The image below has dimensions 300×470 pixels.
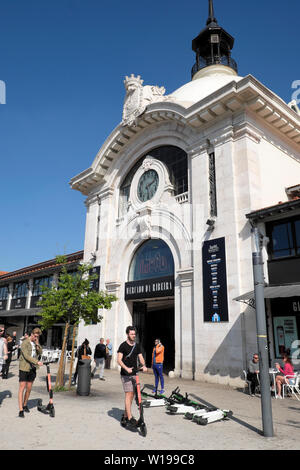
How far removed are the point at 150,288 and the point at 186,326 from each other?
3.17m

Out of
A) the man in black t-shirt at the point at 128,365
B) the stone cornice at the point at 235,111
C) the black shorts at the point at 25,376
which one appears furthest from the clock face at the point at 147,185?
the man in black t-shirt at the point at 128,365

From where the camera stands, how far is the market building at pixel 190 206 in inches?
555

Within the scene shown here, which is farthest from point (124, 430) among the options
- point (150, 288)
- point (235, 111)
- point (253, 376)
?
point (235, 111)

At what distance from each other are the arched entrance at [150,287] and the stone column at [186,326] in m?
0.95

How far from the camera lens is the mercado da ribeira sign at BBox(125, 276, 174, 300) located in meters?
16.9

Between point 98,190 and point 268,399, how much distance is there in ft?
63.6

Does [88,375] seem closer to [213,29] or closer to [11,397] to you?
[11,397]

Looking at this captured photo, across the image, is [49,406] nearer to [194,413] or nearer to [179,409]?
[179,409]

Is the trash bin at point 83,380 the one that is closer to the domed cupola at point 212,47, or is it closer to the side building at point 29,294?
the side building at point 29,294

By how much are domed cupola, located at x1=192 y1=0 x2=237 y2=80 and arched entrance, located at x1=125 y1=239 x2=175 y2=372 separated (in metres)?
13.9

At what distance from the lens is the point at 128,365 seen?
21.8 ft

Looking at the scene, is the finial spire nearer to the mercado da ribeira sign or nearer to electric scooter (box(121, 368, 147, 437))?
the mercado da ribeira sign

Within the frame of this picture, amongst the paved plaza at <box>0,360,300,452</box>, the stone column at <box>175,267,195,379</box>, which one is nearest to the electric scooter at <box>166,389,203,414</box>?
the paved plaza at <box>0,360,300,452</box>
